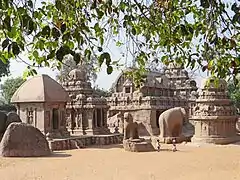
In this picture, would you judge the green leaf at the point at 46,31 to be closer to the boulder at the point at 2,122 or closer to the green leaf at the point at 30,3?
the green leaf at the point at 30,3

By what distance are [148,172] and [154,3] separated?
8.53m

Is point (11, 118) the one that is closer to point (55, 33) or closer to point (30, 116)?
point (30, 116)

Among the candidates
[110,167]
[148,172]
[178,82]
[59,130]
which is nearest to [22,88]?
[59,130]

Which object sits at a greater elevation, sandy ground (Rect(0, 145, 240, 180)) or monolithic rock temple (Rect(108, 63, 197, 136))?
monolithic rock temple (Rect(108, 63, 197, 136))

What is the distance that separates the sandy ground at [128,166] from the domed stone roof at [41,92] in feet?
18.6

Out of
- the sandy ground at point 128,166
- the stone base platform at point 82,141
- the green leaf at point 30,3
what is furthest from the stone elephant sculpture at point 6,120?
the green leaf at point 30,3

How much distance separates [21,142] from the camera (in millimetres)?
17453

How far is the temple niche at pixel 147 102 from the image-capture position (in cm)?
2978

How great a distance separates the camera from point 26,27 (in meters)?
3.19

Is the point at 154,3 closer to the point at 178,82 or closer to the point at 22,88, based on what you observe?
the point at 22,88

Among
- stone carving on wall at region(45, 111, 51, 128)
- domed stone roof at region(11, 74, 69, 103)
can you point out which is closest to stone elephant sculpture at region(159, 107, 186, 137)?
domed stone roof at region(11, 74, 69, 103)

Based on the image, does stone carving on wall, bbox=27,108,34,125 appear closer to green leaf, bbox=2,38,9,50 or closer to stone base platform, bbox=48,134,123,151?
stone base platform, bbox=48,134,123,151

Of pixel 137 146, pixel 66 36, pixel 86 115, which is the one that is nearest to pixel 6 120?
pixel 86 115

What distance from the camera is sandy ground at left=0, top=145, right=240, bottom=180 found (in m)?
12.1
